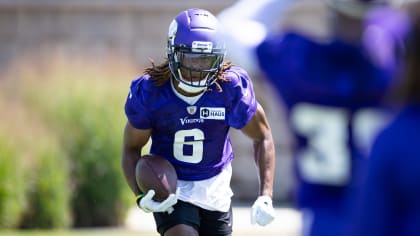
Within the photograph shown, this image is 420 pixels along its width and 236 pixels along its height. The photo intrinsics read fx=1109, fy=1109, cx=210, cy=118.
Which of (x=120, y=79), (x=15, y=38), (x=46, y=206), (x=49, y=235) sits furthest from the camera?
(x=15, y=38)

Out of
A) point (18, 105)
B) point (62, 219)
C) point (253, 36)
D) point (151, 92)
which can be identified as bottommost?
point (62, 219)

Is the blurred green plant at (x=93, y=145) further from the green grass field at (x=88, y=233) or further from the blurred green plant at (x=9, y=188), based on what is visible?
the blurred green plant at (x=9, y=188)

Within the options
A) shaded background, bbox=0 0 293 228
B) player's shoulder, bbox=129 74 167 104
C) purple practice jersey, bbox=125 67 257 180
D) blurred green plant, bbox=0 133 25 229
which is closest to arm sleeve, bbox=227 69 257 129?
purple practice jersey, bbox=125 67 257 180

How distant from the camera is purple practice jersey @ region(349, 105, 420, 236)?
2812 millimetres

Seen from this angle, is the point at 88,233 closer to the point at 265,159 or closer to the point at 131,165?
the point at 131,165

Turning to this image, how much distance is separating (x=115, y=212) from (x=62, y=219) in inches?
26.5

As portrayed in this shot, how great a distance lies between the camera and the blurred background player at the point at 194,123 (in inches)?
228

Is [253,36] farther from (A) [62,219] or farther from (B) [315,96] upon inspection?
(A) [62,219]

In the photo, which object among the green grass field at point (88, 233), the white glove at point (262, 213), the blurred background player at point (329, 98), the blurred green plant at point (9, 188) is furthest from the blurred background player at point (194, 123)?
the blurred green plant at point (9, 188)

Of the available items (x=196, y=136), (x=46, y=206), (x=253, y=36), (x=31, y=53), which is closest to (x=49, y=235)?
(x=46, y=206)

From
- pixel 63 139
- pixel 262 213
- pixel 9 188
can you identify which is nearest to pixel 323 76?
pixel 262 213

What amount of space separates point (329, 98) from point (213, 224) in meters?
2.66

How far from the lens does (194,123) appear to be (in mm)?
5930

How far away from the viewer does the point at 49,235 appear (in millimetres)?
11258
